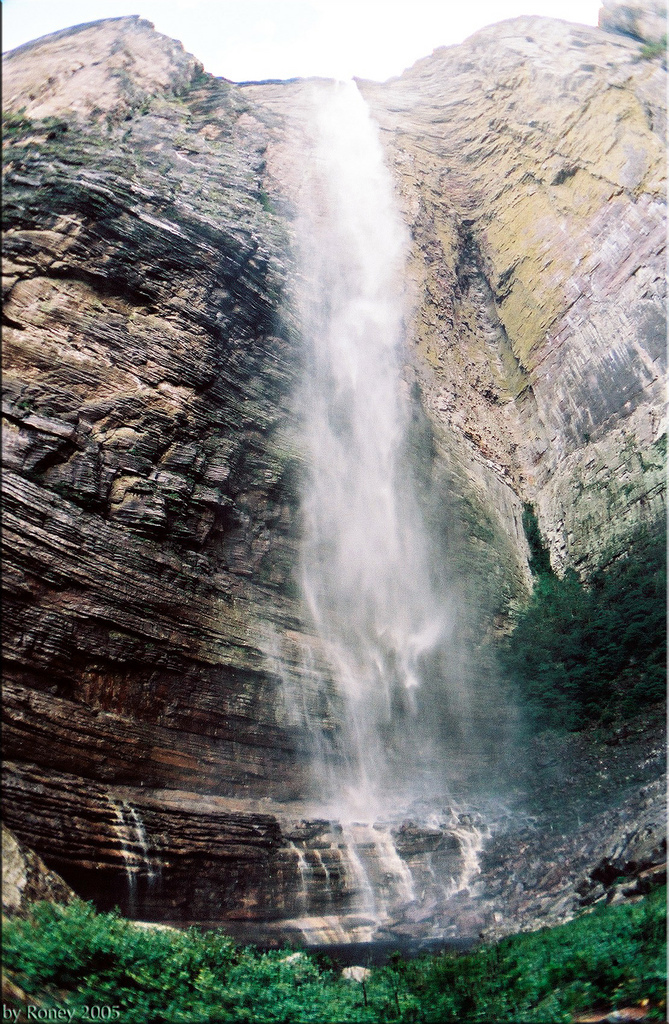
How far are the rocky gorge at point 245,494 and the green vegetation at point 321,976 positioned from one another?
1290 mm

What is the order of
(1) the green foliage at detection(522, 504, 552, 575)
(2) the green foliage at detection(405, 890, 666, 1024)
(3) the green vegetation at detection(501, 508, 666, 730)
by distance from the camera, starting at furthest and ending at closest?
(1) the green foliage at detection(522, 504, 552, 575), (3) the green vegetation at detection(501, 508, 666, 730), (2) the green foliage at detection(405, 890, 666, 1024)

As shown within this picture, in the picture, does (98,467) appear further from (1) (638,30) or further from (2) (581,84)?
(1) (638,30)

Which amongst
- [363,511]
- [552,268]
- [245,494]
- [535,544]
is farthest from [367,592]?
[552,268]

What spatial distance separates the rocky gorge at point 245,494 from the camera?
852cm

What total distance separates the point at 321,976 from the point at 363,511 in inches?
353

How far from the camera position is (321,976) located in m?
7.26

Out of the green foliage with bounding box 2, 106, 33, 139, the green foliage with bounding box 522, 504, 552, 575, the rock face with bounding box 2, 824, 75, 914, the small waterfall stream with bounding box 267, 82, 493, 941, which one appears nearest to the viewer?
the rock face with bounding box 2, 824, 75, 914

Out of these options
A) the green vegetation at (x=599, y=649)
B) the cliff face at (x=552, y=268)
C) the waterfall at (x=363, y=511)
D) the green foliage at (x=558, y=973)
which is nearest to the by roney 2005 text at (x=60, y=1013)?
the green foliage at (x=558, y=973)

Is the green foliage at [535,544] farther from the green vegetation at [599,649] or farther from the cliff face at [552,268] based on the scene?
the green vegetation at [599,649]

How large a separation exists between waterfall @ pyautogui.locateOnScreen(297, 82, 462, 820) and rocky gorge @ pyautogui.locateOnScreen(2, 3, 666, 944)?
0.48m

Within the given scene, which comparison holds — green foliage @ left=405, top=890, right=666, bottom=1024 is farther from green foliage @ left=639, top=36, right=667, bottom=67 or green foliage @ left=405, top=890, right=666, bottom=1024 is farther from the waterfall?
green foliage @ left=639, top=36, right=667, bottom=67

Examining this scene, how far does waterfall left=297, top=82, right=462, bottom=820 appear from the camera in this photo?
1188 centimetres

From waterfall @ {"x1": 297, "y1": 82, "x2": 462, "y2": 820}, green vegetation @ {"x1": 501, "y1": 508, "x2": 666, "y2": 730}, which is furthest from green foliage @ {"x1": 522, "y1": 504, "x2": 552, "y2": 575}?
waterfall @ {"x1": 297, "y1": 82, "x2": 462, "y2": 820}

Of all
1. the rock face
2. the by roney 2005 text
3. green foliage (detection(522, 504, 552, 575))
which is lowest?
the by roney 2005 text
